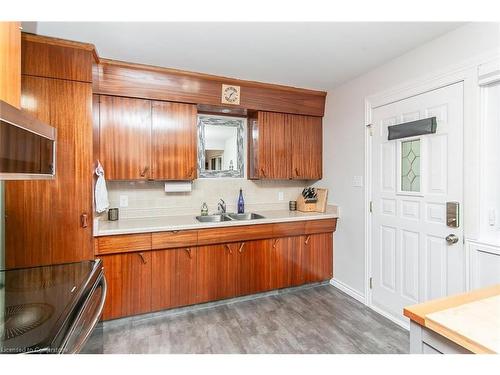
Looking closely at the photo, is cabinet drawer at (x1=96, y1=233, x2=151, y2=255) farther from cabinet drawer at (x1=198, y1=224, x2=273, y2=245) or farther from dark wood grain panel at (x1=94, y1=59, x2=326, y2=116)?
dark wood grain panel at (x1=94, y1=59, x2=326, y2=116)

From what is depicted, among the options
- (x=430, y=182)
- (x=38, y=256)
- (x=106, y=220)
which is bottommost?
(x=38, y=256)

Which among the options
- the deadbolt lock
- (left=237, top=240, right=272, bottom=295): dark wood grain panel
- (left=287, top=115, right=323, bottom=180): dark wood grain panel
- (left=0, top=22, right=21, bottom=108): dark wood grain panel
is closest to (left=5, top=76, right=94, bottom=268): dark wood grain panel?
(left=0, top=22, right=21, bottom=108): dark wood grain panel

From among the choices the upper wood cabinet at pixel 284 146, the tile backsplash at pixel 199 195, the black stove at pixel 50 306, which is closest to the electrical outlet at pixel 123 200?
the tile backsplash at pixel 199 195

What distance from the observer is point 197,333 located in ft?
6.98

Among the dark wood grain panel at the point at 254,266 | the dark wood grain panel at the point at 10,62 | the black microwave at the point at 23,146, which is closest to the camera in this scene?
the black microwave at the point at 23,146

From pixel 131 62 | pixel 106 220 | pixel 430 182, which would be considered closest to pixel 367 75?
pixel 430 182

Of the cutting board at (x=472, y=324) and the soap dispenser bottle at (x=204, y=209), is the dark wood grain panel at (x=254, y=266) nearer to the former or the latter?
the soap dispenser bottle at (x=204, y=209)

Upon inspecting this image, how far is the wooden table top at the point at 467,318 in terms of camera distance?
2.28ft

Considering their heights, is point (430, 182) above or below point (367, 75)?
below

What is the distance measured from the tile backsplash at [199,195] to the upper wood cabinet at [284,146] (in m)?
0.30

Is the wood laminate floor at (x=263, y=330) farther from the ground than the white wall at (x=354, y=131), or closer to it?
closer to it
